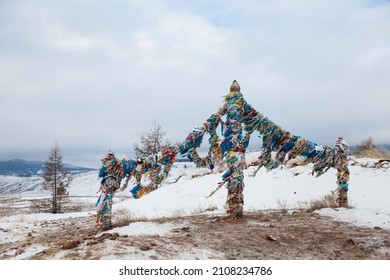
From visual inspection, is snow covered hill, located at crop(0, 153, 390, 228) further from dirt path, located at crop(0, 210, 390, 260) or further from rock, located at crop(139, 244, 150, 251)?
rock, located at crop(139, 244, 150, 251)

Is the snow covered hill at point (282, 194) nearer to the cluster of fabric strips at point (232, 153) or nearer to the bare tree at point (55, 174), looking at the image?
the cluster of fabric strips at point (232, 153)

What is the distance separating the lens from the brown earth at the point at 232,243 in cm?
351

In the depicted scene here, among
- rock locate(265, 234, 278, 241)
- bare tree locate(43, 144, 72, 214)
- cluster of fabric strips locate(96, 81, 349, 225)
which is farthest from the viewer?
bare tree locate(43, 144, 72, 214)

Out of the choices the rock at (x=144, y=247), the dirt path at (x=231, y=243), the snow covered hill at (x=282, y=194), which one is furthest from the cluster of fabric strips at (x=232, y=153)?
the rock at (x=144, y=247)

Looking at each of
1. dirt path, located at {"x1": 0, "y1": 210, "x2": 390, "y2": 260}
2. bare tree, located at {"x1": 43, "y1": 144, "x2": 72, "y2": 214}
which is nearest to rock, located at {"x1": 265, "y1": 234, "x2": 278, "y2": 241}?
dirt path, located at {"x1": 0, "y1": 210, "x2": 390, "y2": 260}

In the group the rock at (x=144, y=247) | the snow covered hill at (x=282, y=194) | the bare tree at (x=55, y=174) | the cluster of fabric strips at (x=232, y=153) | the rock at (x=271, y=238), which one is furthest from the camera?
the bare tree at (x=55, y=174)

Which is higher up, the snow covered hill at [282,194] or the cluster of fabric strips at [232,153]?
the cluster of fabric strips at [232,153]

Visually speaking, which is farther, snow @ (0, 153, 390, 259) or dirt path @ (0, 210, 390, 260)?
snow @ (0, 153, 390, 259)

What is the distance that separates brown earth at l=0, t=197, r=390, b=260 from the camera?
3512 mm

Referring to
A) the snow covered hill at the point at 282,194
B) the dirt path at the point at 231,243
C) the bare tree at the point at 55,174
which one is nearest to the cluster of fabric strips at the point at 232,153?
the dirt path at the point at 231,243

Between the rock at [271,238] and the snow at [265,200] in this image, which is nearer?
the rock at [271,238]

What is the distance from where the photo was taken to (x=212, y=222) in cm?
563

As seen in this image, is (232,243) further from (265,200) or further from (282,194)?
(282,194)

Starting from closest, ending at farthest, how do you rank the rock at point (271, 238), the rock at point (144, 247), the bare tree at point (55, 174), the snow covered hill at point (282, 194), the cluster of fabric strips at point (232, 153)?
the rock at point (144, 247)
the rock at point (271, 238)
the cluster of fabric strips at point (232, 153)
the snow covered hill at point (282, 194)
the bare tree at point (55, 174)
